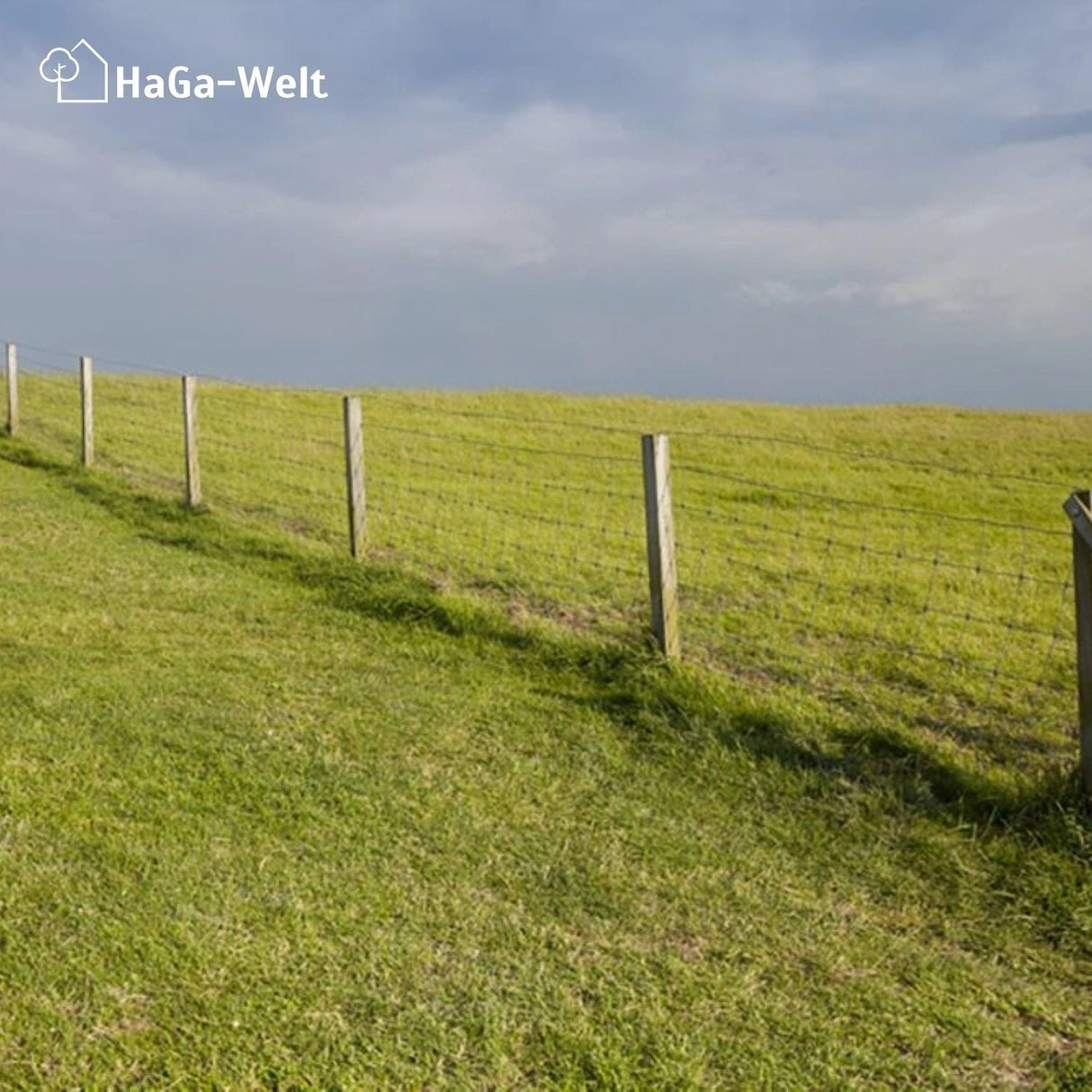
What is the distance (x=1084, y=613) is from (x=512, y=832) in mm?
3024

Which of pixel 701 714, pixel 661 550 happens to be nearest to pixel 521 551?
pixel 661 550

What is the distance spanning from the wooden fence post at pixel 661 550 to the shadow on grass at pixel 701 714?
A: 20 cm

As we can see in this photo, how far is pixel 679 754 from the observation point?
247 inches

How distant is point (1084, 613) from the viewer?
221 inches

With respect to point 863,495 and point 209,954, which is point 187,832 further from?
point 863,495

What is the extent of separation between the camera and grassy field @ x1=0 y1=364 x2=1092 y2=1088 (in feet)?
12.2

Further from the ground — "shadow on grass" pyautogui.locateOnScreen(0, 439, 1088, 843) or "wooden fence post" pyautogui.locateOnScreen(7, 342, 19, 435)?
"wooden fence post" pyautogui.locateOnScreen(7, 342, 19, 435)

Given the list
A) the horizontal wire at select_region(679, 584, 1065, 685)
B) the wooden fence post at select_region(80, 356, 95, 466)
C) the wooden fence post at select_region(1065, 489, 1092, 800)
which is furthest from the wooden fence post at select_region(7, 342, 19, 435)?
the wooden fence post at select_region(1065, 489, 1092, 800)

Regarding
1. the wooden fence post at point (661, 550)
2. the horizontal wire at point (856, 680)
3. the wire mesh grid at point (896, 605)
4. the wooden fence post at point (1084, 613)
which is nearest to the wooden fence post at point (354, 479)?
the wire mesh grid at point (896, 605)

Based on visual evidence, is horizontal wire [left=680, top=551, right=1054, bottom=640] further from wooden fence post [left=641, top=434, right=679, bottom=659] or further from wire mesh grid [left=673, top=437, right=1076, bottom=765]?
wooden fence post [left=641, top=434, right=679, bottom=659]

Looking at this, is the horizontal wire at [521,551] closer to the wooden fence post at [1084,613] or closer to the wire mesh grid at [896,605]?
the wire mesh grid at [896,605]

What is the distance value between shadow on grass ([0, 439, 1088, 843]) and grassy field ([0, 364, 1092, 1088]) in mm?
29

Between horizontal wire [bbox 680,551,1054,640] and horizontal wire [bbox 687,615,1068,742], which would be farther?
horizontal wire [bbox 680,551,1054,640]

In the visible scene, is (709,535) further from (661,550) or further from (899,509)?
(899,509)
